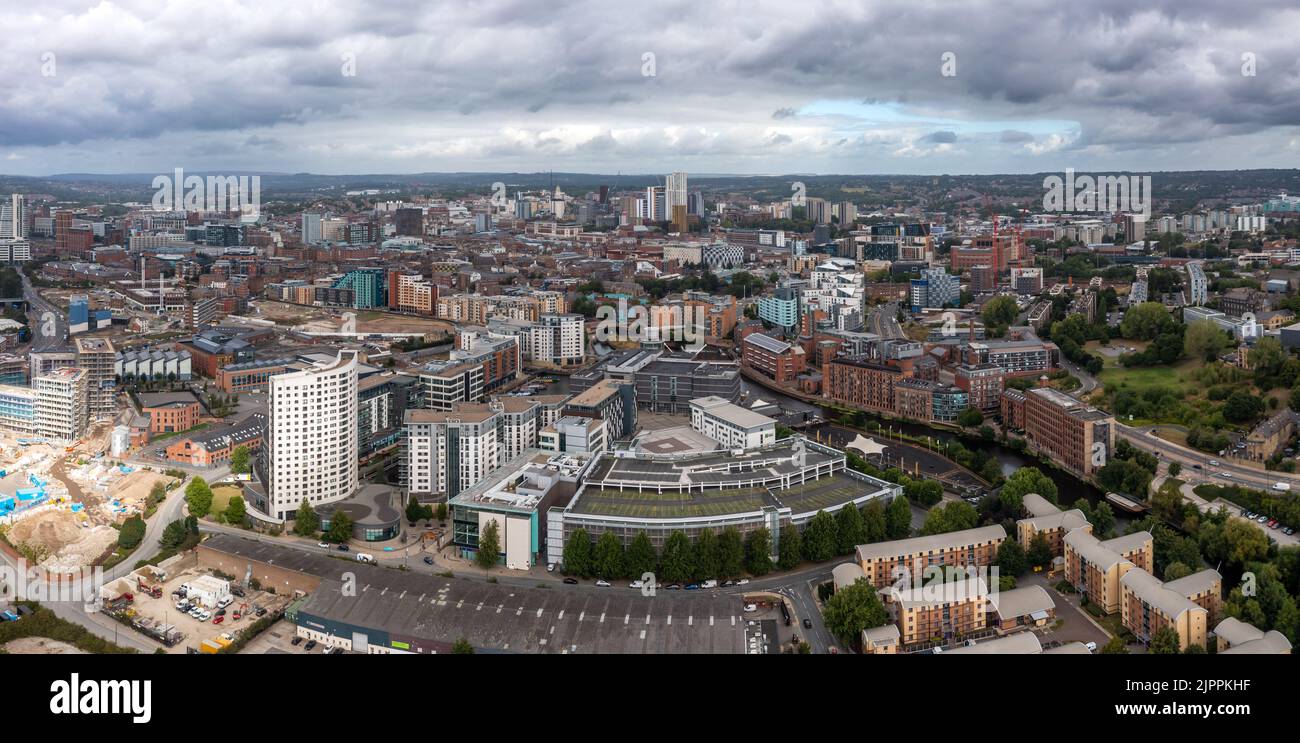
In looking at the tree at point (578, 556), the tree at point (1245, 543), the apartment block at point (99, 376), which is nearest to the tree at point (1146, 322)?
the tree at point (1245, 543)

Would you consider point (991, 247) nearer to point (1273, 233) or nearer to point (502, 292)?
point (1273, 233)

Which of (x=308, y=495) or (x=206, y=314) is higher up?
(x=206, y=314)

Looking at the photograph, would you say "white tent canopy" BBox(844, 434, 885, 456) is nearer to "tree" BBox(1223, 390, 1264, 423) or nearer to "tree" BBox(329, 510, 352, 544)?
"tree" BBox(1223, 390, 1264, 423)

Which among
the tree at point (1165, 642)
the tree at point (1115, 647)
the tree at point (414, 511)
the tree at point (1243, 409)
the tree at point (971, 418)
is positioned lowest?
the tree at point (1115, 647)

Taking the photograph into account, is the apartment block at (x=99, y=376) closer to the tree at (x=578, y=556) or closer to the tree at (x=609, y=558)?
the tree at (x=578, y=556)

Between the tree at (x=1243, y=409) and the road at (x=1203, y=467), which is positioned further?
the tree at (x=1243, y=409)

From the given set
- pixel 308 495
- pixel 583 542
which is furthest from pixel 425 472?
pixel 583 542

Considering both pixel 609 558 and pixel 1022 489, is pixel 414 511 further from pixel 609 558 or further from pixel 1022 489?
pixel 1022 489
